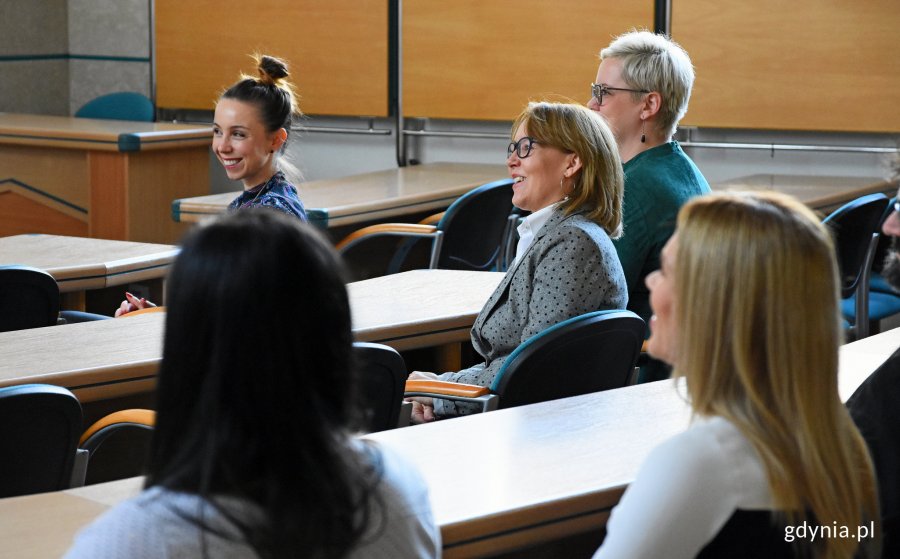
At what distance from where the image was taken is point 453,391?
8.60 feet

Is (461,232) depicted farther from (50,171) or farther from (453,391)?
(50,171)

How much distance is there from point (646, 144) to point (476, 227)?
5.00 feet

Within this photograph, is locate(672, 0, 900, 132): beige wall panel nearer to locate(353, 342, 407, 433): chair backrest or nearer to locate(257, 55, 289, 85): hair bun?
locate(257, 55, 289, 85): hair bun

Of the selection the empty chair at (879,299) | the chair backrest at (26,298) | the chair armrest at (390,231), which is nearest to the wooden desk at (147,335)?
the chair backrest at (26,298)

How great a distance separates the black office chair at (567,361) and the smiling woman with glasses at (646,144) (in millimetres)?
623

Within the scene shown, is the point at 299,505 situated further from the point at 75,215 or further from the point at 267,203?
the point at 75,215

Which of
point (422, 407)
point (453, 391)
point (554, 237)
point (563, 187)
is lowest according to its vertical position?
point (422, 407)

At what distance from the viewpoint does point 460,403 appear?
109 inches

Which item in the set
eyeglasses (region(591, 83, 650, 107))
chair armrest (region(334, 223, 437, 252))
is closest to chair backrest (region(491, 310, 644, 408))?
eyeglasses (region(591, 83, 650, 107))

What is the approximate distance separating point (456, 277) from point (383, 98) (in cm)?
317

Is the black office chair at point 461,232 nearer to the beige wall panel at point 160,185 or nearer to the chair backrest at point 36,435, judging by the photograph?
the beige wall panel at point 160,185

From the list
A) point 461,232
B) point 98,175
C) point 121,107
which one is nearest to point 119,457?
point 461,232

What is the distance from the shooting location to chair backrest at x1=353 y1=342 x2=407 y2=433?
88.5 inches

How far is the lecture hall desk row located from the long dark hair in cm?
56
